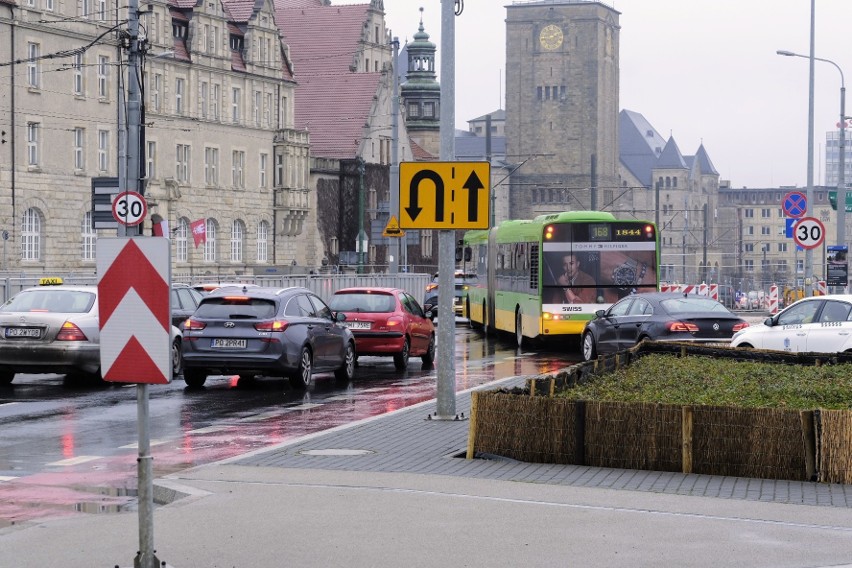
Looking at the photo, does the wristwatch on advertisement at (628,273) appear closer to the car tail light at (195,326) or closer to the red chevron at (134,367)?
the car tail light at (195,326)

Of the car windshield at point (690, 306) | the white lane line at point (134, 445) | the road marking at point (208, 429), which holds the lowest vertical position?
the road marking at point (208, 429)

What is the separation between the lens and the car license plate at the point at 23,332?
76.1 ft

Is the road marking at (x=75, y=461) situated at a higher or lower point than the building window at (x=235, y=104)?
lower

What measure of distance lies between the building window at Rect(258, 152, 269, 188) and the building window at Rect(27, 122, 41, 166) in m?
19.9

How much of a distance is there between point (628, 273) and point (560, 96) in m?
129

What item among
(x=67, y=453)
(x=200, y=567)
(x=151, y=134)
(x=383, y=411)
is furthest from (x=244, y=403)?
(x=151, y=134)

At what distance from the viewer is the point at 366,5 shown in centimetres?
10156

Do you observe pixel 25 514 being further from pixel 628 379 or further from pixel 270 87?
pixel 270 87

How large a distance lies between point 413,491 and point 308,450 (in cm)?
287

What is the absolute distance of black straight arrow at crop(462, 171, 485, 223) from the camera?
56.1 ft

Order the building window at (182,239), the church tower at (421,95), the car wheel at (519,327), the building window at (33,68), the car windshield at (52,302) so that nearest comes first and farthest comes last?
the car windshield at (52,302) → the car wheel at (519,327) → the building window at (33,68) → the building window at (182,239) → the church tower at (421,95)

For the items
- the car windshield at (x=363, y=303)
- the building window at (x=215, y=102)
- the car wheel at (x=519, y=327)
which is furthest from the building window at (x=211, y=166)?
the car windshield at (x=363, y=303)

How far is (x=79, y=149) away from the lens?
66.9 meters

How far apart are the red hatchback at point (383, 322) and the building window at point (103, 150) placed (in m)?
41.0
